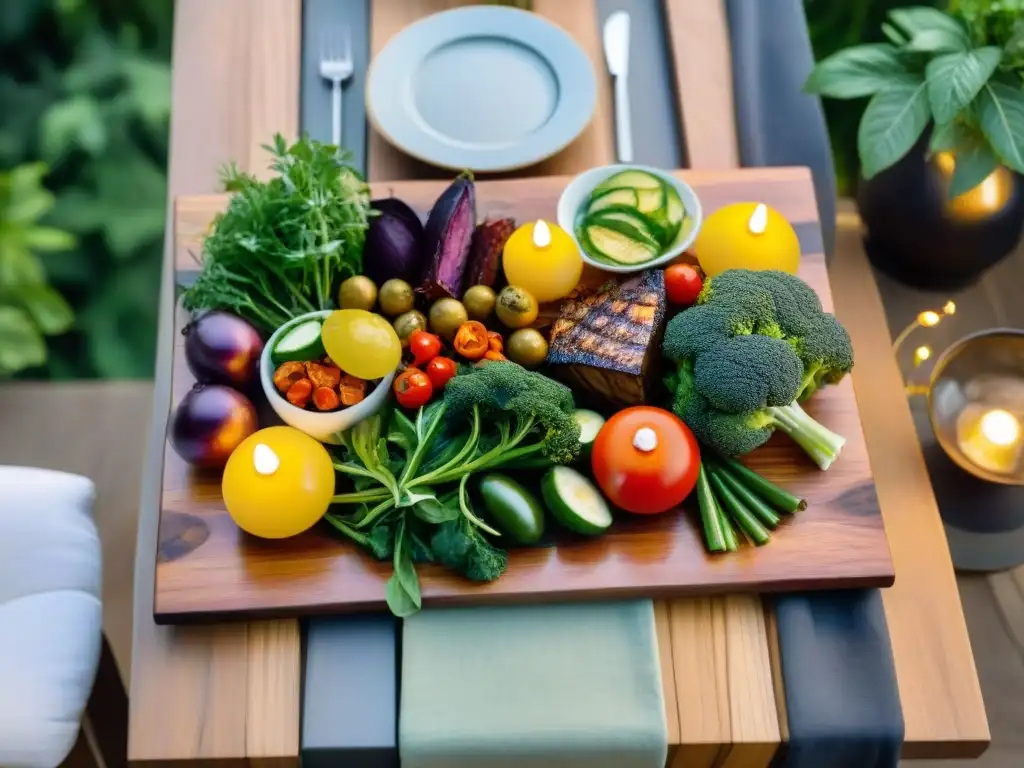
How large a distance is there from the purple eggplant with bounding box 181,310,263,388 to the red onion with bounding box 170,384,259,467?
26 millimetres

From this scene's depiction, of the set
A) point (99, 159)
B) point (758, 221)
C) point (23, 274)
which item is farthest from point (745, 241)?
point (99, 159)

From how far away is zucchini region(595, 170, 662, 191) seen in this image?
40.6 inches

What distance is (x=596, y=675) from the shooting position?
2.85 ft

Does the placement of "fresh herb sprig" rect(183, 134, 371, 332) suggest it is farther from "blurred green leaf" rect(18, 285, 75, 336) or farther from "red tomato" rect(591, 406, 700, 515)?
"blurred green leaf" rect(18, 285, 75, 336)

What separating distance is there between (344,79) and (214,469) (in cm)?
59

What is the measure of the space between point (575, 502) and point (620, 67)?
2.18 ft

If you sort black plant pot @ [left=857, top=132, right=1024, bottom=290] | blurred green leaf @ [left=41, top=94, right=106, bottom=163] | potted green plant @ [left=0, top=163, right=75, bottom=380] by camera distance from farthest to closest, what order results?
blurred green leaf @ [left=41, top=94, right=106, bottom=163] < potted green plant @ [left=0, top=163, right=75, bottom=380] < black plant pot @ [left=857, top=132, right=1024, bottom=290]

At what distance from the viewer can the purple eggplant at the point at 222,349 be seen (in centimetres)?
94

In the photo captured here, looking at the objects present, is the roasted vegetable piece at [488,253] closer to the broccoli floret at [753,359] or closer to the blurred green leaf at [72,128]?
the broccoli floret at [753,359]

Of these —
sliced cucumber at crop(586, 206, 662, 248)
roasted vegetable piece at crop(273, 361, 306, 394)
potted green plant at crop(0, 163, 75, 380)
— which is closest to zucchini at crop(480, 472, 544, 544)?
roasted vegetable piece at crop(273, 361, 306, 394)

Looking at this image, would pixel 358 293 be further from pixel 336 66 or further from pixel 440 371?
pixel 336 66

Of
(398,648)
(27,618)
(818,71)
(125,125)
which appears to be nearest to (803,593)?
(398,648)

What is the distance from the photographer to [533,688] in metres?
0.86

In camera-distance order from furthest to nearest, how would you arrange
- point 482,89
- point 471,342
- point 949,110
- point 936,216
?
point 936,216 < point 482,89 < point 949,110 < point 471,342
